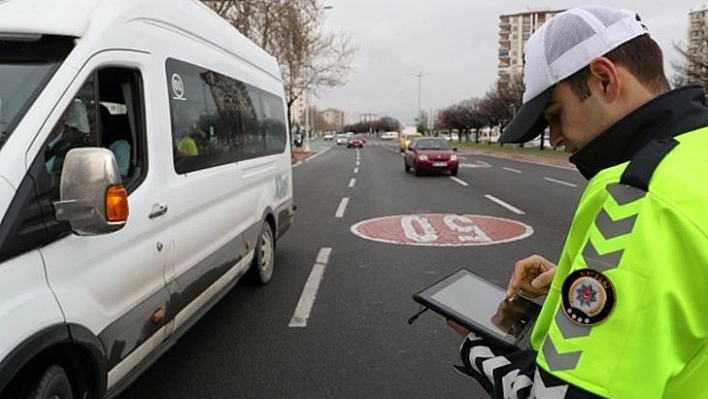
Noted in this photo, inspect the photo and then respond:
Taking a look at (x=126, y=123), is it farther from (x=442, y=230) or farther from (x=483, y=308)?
(x=442, y=230)

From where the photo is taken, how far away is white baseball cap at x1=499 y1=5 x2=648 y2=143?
110cm

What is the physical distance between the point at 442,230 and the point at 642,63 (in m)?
8.27

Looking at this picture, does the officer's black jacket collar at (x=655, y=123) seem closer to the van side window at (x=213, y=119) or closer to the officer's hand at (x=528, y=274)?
the officer's hand at (x=528, y=274)

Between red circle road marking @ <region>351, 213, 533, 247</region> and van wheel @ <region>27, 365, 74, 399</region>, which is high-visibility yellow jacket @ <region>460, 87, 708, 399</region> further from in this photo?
red circle road marking @ <region>351, 213, 533, 247</region>

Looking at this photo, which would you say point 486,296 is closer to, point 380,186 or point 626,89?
point 626,89

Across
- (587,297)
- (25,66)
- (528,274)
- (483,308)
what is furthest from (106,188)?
(587,297)

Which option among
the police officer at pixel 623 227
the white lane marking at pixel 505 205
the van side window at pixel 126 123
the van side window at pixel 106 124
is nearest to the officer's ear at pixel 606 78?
the police officer at pixel 623 227

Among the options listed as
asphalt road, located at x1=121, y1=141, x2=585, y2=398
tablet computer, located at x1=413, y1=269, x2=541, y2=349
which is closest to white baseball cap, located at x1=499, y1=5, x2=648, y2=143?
tablet computer, located at x1=413, y1=269, x2=541, y2=349

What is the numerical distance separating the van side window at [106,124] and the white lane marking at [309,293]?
2253 millimetres

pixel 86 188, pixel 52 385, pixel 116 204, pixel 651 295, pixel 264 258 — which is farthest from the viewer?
pixel 264 258

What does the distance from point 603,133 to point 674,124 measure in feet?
0.41

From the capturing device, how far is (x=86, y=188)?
6.93 feet

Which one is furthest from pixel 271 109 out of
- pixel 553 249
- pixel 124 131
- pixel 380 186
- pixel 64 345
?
pixel 380 186

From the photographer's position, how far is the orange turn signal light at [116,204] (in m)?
2.27
